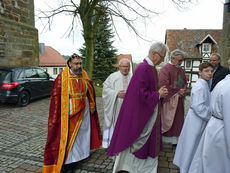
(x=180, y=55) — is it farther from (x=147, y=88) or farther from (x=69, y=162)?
(x=69, y=162)

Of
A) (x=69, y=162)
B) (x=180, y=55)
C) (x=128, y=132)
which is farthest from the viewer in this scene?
(x=180, y=55)

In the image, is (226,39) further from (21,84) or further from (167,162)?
(21,84)

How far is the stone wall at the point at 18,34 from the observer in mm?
9234

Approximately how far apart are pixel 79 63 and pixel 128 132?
136cm

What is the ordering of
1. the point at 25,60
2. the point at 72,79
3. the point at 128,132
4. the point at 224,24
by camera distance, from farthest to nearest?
the point at 25,60 → the point at 224,24 → the point at 72,79 → the point at 128,132

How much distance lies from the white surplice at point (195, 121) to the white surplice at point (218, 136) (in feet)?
1.54

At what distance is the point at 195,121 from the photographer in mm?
2758

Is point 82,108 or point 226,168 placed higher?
point 82,108

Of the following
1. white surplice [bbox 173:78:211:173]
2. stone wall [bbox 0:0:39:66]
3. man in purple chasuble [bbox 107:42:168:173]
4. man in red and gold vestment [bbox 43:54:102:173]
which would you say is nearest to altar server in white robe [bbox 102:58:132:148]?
man in red and gold vestment [bbox 43:54:102:173]

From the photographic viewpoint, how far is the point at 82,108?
3.19 metres

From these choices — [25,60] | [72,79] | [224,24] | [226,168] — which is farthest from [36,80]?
[224,24]

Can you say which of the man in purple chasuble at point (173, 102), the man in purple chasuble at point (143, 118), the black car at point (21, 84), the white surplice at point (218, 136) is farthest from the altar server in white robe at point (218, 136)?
the black car at point (21, 84)

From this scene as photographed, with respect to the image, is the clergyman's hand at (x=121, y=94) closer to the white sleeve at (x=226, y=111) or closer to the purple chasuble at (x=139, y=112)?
the purple chasuble at (x=139, y=112)

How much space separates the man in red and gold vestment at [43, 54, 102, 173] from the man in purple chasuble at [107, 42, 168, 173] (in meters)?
0.72
